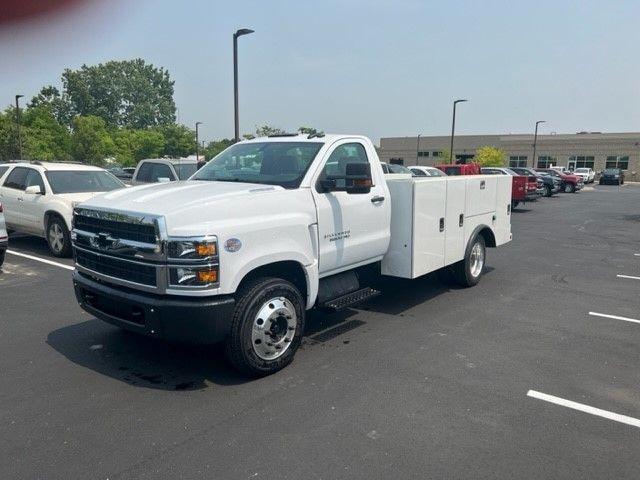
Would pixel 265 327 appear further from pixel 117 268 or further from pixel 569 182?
pixel 569 182

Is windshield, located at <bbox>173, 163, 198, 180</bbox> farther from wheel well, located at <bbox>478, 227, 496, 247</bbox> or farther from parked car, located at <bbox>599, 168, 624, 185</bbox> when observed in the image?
parked car, located at <bbox>599, 168, 624, 185</bbox>

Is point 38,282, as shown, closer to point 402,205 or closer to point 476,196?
point 402,205

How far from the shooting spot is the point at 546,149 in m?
72.1

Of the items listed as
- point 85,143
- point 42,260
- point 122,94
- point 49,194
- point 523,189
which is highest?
point 122,94

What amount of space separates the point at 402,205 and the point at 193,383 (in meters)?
3.00

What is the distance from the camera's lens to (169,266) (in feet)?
13.1

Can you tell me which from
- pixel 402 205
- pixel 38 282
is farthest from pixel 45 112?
pixel 402 205

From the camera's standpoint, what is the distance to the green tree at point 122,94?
112 meters

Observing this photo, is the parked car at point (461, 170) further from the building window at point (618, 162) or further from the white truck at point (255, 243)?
the building window at point (618, 162)

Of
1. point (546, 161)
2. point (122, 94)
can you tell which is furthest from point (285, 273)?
point (122, 94)

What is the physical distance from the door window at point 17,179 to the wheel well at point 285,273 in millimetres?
8196

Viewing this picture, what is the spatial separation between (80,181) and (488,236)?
25.8 feet

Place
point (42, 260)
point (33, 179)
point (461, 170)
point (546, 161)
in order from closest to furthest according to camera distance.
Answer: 1. point (42, 260)
2. point (33, 179)
3. point (461, 170)
4. point (546, 161)

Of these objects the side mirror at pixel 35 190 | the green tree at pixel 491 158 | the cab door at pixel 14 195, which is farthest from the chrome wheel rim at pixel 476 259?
the green tree at pixel 491 158
